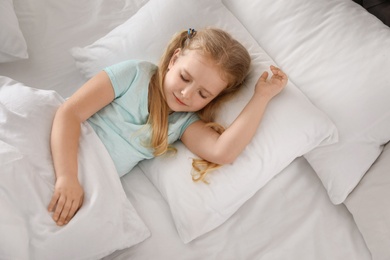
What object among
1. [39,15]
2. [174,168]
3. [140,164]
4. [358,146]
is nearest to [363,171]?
[358,146]

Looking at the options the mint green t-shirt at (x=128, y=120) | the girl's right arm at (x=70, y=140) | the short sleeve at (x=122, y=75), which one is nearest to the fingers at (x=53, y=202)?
the girl's right arm at (x=70, y=140)

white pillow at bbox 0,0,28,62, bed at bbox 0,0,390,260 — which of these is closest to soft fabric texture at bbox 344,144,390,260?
bed at bbox 0,0,390,260

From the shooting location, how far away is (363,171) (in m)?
1.11

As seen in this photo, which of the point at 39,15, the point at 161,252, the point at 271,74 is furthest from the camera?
the point at 39,15

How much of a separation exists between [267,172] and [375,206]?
0.92ft

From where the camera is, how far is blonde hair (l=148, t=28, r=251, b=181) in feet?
3.53

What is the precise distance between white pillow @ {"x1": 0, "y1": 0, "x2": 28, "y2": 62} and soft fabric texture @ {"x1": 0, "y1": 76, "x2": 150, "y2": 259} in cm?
19

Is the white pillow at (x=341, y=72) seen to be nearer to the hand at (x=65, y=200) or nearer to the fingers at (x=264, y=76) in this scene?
the fingers at (x=264, y=76)

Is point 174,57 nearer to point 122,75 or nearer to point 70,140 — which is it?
point 122,75

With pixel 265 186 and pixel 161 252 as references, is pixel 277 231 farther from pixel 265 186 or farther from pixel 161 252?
pixel 161 252

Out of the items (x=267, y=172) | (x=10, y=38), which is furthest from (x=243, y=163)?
(x=10, y=38)

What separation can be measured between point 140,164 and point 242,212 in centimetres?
31

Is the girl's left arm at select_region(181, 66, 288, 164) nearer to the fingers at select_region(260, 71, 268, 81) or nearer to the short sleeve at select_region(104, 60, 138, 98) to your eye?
the fingers at select_region(260, 71, 268, 81)

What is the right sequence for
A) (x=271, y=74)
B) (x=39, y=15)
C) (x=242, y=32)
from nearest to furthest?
(x=271, y=74) < (x=242, y=32) < (x=39, y=15)
